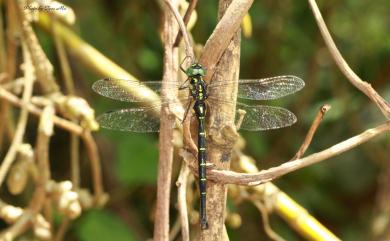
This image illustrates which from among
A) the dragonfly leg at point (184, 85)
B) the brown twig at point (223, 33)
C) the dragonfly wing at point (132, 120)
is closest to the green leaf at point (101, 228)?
the dragonfly wing at point (132, 120)

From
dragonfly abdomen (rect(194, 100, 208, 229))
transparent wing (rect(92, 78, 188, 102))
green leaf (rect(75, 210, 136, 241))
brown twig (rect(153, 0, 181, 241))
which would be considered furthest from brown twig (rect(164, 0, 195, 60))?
green leaf (rect(75, 210, 136, 241))

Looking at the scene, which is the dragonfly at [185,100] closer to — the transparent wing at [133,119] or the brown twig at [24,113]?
the transparent wing at [133,119]

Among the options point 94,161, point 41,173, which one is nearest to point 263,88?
point 94,161

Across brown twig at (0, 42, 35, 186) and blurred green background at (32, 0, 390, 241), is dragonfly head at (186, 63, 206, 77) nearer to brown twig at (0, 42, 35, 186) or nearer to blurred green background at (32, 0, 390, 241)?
brown twig at (0, 42, 35, 186)

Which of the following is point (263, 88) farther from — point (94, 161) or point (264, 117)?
point (94, 161)

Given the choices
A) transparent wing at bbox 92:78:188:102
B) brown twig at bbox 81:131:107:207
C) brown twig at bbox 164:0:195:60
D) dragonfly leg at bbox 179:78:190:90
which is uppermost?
brown twig at bbox 164:0:195:60
